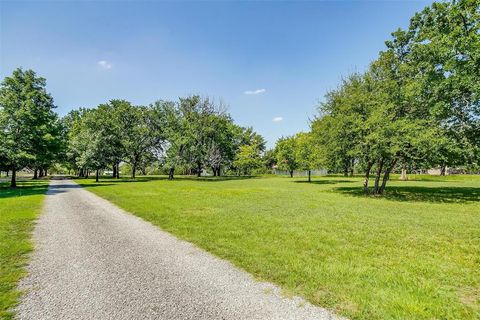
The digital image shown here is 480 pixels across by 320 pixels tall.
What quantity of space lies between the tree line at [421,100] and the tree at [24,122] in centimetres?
3321

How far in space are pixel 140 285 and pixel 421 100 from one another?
22.2m

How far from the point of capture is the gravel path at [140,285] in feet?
13.8

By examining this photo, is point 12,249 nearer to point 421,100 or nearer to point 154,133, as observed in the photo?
point 421,100

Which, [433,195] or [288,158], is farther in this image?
[288,158]

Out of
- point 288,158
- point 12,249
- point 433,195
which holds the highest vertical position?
point 288,158

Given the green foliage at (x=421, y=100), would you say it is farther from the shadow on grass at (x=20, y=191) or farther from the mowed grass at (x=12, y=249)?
the shadow on grass at (x=20, y=191)

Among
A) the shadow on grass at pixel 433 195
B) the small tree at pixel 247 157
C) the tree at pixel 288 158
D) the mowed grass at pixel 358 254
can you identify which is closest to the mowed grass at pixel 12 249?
the mowed grass at pixel 358 254

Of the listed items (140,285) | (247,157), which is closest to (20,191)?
(140,285)

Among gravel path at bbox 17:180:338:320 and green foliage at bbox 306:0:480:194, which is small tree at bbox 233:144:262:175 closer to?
green foliage at bbox 306:0:480:194

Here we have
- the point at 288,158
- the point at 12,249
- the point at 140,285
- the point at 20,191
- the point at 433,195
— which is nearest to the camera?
the point at 140,285

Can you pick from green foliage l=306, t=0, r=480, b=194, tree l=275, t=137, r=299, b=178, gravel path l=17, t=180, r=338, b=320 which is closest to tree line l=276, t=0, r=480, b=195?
green foliage l=306, t=0, r=480, b=194

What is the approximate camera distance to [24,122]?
1219 inches

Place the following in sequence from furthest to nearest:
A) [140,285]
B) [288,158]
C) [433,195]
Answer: [288,158]
[433,195]
[140,285]

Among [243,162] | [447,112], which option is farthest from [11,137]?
[243,162]
